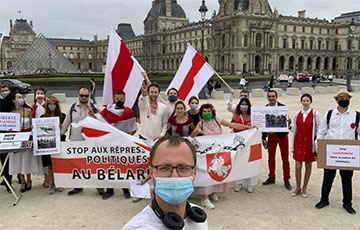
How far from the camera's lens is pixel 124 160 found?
16.1ft

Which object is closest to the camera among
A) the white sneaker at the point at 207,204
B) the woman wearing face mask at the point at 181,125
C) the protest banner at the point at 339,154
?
the protest banner at the point at 339,154

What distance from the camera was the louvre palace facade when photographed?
213ft

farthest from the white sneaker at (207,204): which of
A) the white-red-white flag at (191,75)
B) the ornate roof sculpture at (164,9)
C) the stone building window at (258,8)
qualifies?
the ornate roof sculpture at (164,9)

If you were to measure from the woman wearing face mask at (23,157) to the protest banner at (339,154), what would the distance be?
4469 millimetres

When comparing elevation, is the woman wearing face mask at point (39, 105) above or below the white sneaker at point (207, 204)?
above

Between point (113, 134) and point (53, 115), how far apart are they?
115 cm

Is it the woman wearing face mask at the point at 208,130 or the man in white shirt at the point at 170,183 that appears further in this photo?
the woman wearing face mask at the point at 208,130

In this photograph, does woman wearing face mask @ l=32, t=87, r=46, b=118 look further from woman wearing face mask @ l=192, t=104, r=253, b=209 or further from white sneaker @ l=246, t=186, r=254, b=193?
white sneaker @ l=246, t=186, r=254, b=193

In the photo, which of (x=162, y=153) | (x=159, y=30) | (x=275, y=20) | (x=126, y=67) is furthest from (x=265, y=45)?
(x=162, y=153)

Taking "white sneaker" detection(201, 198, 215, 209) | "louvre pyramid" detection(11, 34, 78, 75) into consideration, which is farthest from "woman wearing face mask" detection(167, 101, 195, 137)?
"louvre pyramid" detection(11, 34, 78, 75)

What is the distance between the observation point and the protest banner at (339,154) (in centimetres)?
444

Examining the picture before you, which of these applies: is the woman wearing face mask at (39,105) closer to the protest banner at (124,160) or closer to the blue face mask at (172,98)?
the protest banner at (124,160)

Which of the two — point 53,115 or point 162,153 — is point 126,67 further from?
point 162,153

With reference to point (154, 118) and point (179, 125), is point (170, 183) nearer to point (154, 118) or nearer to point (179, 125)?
point (179, 125)
